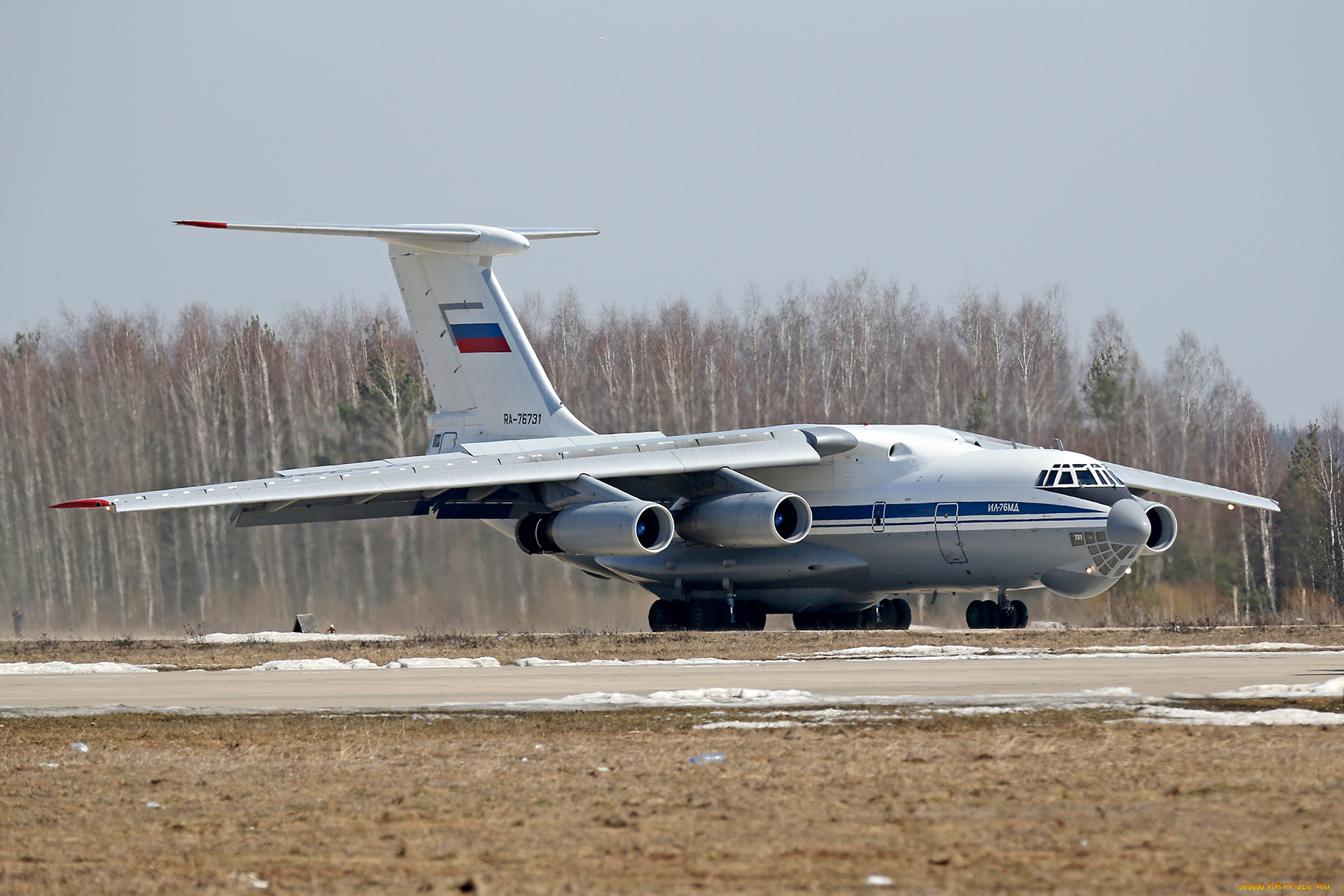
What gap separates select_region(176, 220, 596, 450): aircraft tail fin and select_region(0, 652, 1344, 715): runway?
13.1 m

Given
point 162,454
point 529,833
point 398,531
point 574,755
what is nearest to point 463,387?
point 398,531

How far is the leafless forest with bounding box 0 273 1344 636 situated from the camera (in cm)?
3228

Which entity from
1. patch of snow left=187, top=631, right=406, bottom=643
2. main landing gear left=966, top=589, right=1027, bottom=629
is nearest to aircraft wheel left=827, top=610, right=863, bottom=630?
main landing gear left=966, top=589, right=1027, bottom=629

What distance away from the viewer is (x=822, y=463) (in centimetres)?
2656

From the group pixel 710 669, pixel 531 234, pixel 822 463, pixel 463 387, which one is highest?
pixel 531 234

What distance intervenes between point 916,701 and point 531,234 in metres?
19.3

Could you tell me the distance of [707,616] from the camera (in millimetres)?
27422

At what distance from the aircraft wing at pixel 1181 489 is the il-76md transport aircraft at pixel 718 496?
0.06 metres

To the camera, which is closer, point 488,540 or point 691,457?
point 691,457

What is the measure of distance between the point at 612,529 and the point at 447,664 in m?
7.20

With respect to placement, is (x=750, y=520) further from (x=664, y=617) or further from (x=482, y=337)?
(x=482, y=337)

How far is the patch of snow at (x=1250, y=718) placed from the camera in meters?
8.51

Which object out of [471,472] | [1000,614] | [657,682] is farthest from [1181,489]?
[657,682]

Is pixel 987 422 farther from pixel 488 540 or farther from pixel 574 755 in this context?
pixel 574 755
